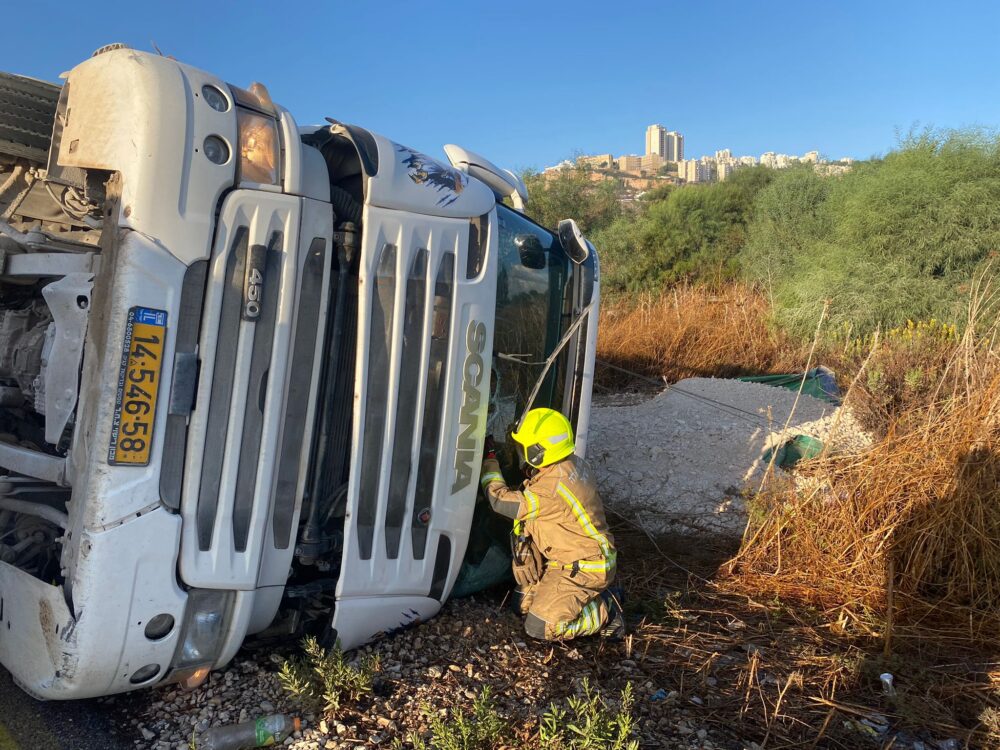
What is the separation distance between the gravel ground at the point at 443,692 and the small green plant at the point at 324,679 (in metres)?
0.05

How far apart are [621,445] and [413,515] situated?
4.07m

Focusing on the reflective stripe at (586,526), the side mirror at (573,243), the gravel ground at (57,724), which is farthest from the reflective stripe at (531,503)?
the gravel ground at (57,724)

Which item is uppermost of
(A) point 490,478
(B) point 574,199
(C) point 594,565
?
(B) point 574,199

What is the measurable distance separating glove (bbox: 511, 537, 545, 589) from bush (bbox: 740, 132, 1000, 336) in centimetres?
908

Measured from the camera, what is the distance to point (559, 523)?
3705 mm

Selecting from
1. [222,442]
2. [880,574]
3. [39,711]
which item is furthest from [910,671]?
[39,711]

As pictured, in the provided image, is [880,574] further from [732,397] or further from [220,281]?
[732,397]

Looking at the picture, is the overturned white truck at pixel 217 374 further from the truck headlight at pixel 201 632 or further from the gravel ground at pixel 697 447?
the gravel ground at pixel 697 447

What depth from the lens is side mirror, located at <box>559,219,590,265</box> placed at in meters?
4.14

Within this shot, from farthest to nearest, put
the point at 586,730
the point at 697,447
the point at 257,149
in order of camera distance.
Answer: the point at 697,447, the point at 257,149, the point at 586,730

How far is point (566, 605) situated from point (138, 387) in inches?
83.0

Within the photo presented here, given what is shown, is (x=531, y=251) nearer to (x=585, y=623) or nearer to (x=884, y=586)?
(x=585, y=623)

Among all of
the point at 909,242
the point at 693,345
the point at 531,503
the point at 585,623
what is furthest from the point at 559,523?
the point at 909,242

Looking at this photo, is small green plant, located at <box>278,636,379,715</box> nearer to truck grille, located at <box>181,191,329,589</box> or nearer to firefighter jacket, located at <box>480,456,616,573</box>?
truck grille, located at <box>181,191,329,589</box>
